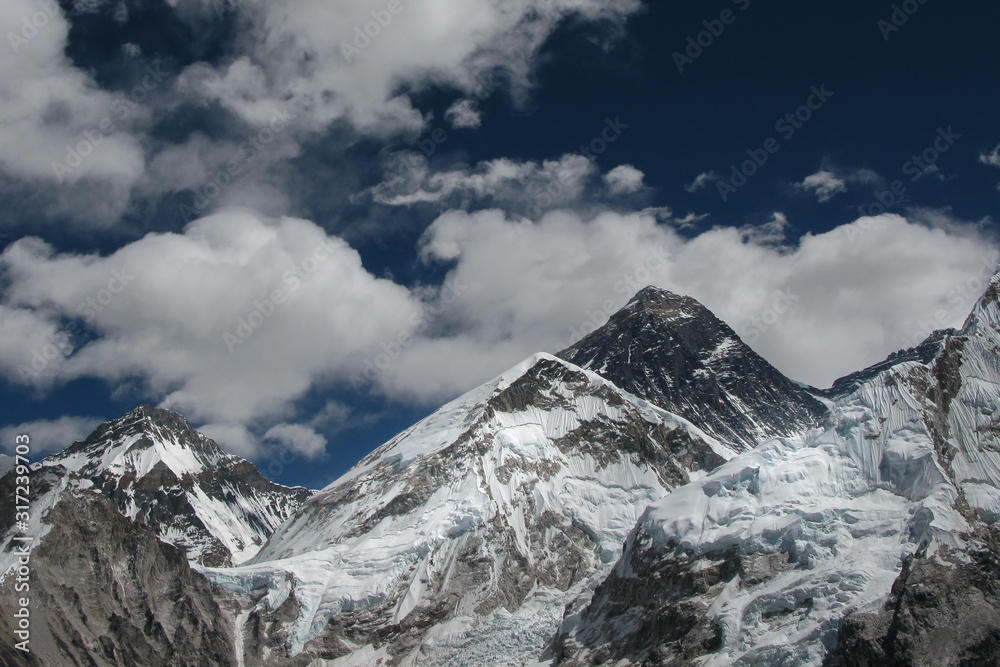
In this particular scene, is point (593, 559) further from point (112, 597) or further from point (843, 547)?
point (112, 597)

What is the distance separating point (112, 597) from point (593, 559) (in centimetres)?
8996

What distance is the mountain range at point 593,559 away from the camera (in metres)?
84.9

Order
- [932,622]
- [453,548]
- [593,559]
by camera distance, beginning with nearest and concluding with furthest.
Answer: [932,622] → [453,548] → [593,559]

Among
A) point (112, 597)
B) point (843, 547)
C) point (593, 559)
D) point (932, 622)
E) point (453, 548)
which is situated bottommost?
point (932, 622)

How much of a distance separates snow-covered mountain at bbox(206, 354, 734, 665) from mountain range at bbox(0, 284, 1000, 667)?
47 centimetres

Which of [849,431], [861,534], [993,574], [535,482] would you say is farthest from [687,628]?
[535,482]

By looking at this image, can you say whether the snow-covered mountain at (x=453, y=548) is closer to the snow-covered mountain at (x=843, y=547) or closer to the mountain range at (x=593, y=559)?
the mountain range at (x=593, y=559)

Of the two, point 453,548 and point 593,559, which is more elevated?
point 453,548

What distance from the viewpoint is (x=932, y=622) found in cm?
7344

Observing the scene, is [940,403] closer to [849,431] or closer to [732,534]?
[849,431]

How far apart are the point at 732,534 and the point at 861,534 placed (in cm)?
1469

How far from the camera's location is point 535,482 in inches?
7244

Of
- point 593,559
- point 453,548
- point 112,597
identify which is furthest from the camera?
point 593,559

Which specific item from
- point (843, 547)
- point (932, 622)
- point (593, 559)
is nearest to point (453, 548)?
point (593, 559)
